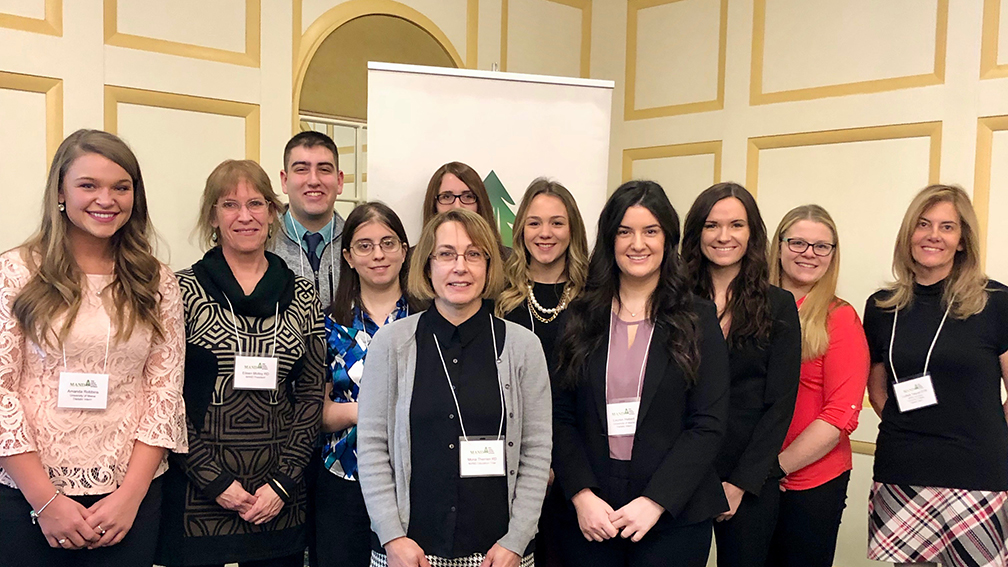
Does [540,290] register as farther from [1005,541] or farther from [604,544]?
[1005,541]

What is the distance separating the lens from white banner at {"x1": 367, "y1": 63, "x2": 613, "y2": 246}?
3318 millimetres

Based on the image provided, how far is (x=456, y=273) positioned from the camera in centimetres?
194

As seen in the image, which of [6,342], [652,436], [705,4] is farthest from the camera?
[705,4]

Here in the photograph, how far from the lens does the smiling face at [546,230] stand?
8.16 ft

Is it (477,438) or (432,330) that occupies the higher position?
(432,330)

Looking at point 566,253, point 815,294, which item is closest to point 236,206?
point 566,253

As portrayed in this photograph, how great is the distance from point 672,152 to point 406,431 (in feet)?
10.7

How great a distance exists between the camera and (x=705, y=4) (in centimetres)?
449

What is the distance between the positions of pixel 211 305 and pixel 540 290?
99 centimetres

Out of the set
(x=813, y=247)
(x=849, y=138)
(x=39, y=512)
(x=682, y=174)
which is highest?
(x=849, y=138)

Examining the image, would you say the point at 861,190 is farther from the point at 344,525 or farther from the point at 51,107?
the point at 51,107

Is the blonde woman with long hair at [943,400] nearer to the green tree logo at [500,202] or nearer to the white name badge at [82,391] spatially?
the green tree logo at [500,202]

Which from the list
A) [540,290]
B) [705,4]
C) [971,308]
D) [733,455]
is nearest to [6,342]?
[540,290]

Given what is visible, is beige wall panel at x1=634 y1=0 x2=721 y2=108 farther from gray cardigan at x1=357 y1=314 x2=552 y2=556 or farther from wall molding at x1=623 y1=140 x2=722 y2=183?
gray cardigan at x1=357 y1=314 x2=552 y2=556
